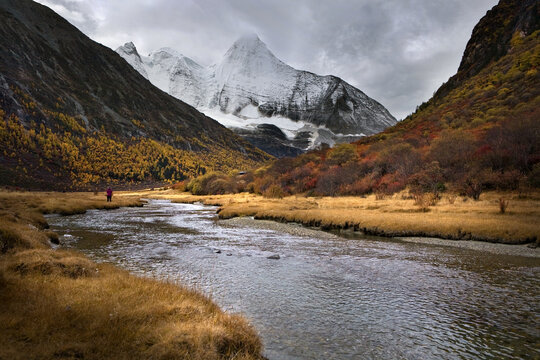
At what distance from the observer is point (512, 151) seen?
3634cm

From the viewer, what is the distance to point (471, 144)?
43375 mm

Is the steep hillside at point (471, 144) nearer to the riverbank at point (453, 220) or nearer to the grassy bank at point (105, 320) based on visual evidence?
the riverbank at point (453, 220)

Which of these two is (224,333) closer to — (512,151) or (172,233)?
(172,233)

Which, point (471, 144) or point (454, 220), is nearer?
point (454, 220)

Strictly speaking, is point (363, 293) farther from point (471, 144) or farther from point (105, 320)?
point (471, 144)

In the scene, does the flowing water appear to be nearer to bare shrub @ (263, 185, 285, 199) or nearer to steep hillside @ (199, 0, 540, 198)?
steep hillside @ (199, 0, 540, 198)

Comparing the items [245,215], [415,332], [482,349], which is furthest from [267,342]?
[245,215]

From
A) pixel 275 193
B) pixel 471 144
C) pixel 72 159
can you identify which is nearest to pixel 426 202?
pixel 471 144

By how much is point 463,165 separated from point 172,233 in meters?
37.4

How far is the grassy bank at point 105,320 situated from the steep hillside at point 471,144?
115 feet

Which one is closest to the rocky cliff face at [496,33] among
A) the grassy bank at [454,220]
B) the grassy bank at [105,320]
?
the grassy bank at [454,220]

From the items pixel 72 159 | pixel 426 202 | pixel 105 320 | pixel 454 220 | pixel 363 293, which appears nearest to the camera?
pixel 105 320

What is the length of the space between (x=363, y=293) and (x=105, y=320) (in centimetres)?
814

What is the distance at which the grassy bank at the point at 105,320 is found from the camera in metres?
5.05
